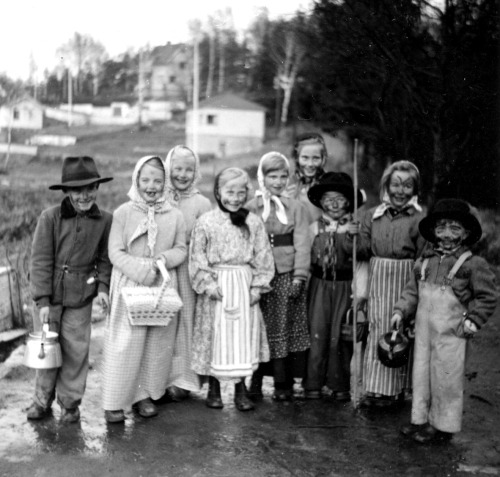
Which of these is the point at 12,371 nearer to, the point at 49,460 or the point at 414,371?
the point at 49,460

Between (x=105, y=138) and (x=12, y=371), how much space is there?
15.6 ft

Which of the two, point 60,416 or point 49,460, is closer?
point 49,460

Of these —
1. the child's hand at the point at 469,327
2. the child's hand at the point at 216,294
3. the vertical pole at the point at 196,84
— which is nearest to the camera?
the child's hand at the point at 469,327

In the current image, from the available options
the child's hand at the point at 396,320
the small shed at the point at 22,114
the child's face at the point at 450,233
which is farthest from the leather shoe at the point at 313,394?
the small shed at the point at 22,114

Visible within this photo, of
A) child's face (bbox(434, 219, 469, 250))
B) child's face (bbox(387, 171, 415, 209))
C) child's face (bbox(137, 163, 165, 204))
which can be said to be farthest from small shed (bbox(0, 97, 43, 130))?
child's face (bbox(434, 219, 469, 250))

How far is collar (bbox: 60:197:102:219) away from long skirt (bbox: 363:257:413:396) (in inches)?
75.6

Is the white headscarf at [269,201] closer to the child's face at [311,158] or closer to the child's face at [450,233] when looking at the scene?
the child's face at [311,158]

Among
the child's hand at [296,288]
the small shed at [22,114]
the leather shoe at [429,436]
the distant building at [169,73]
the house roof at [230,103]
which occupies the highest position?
the distant building at [169,73]

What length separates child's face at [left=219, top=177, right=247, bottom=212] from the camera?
4730mm

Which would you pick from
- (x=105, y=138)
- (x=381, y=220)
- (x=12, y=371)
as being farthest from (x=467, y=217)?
(x=105, y=138)

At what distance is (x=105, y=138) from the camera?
9.54 metres

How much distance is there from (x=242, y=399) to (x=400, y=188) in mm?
1816

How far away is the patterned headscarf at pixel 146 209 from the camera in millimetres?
4551

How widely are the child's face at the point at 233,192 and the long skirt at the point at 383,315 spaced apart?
103 cm
